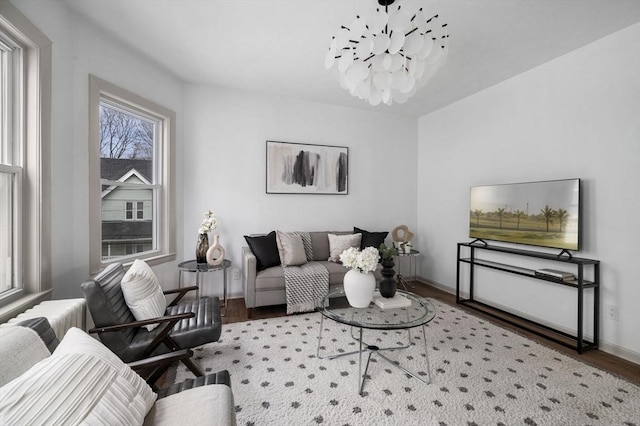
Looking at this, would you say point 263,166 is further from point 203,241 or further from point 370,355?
point 370,355

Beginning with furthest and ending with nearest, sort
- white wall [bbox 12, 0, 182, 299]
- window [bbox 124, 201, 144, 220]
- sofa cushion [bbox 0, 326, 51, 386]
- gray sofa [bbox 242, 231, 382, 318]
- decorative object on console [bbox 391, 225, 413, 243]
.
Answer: decorative object on console [bbox 391, 225, 413, 243]
gray sofa [bbox 242, 231, 382, 318]
window [bbox 124, 201, 144, 220]
white wall [bbox 12, 0, 182, 299]
sofa cushion [bbox 0, 326, 51, 386]

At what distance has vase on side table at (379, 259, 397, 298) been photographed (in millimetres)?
2406

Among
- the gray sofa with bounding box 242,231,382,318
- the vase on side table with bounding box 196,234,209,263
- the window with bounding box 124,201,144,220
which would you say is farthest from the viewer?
the vase on side table with bounding box 196,234,209,263

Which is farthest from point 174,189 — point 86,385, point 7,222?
point 86,385

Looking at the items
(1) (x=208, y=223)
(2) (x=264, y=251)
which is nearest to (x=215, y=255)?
(1) (x=208, y=223)

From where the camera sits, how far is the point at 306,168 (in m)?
4.29

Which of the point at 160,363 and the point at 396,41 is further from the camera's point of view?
the point at 396,41

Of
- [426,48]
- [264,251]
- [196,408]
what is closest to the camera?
[196,408]

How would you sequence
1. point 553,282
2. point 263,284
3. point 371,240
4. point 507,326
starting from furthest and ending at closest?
1. point 371,240
2. point 263,284
3. point 507,326
4. point 553,282

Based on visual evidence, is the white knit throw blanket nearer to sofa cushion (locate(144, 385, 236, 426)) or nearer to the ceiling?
sofa cushion (locate(144, 385, 236, 426))

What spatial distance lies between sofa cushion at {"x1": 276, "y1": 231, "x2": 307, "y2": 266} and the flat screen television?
2.34 meters

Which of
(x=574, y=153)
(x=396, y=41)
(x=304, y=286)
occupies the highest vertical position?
(x=396, y=41)

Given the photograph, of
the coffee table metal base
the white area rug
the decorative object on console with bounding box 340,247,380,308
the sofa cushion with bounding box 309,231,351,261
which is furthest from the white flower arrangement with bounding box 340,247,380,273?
the sofa cushion with bounding box 309,231,351,261

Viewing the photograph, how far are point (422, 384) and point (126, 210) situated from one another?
336cm
